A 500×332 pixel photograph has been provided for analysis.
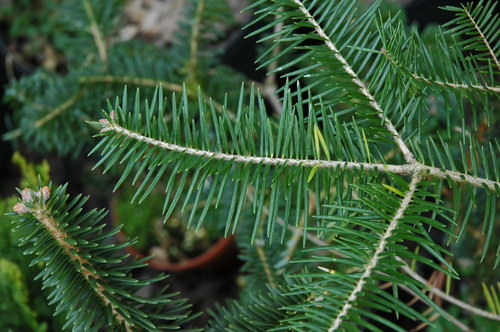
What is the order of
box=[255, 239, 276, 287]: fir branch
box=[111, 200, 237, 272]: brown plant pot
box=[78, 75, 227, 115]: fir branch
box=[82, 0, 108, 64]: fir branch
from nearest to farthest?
box=[255, 239, 276, 287]: fir branch, box=[78, 75, 227, 115]: fir branch, box=[82, 0, 108, 64]: fir branch, box=[111, 200, 237, 272]: brown plant pot

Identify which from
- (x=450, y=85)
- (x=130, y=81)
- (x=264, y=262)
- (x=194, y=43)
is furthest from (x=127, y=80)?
(x=450, y=85)

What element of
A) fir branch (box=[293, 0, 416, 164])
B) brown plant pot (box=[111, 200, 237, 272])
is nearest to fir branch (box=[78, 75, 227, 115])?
fir branch (box=[293, 0, 416, 164])

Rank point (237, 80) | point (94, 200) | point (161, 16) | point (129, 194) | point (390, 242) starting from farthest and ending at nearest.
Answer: point (161, 16)
point (94, 200)
point (129, 194)
point (237, 80)
point (390, 242)

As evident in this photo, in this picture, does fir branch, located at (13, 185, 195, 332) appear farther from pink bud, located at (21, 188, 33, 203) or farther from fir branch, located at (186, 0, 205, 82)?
fir branch, located at (186, 0, 205, 82)

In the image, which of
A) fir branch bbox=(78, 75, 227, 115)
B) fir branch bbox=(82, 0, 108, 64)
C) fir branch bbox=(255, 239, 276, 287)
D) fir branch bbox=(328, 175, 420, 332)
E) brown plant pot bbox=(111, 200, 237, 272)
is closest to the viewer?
fir branch bbox=(328, 175, 420, 332)

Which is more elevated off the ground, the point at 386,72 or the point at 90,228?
the point at 386,72

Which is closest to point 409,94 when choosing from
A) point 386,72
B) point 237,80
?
point 386,72

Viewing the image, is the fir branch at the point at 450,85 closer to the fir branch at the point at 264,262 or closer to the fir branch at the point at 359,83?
the fir branch at the point at 359,83

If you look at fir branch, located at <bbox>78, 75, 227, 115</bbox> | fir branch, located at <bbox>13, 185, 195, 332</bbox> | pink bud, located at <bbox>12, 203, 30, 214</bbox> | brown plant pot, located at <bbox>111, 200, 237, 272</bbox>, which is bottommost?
brown plant pot, located at <bbox>111, 200, 237, 272</bbox>

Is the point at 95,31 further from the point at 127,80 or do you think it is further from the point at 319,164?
the point at 319,164

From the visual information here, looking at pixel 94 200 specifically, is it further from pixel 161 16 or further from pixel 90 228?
pixel 90 228
